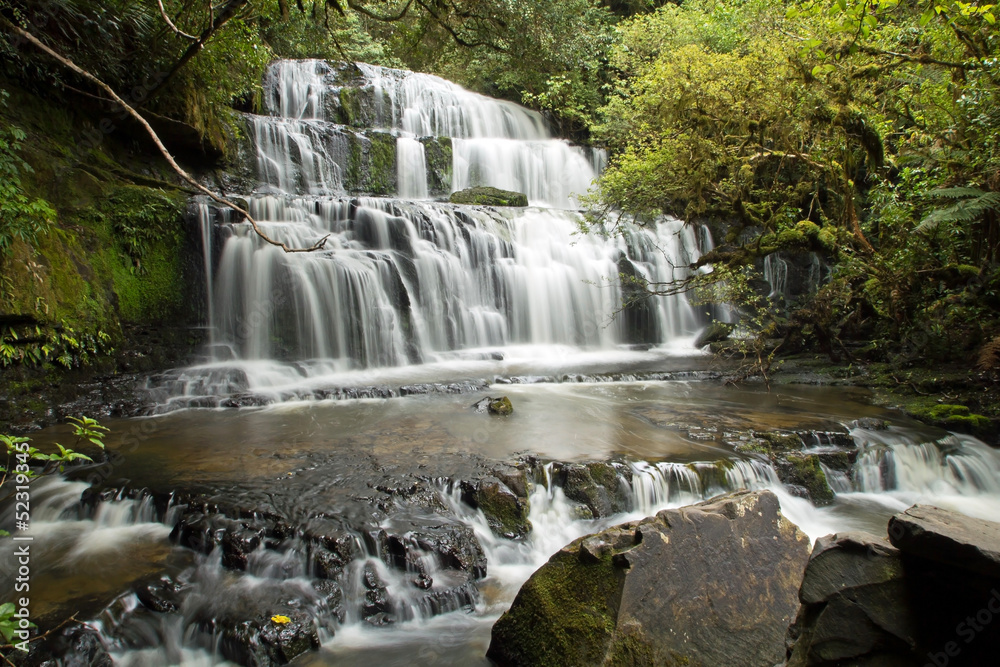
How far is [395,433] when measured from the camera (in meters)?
6.36

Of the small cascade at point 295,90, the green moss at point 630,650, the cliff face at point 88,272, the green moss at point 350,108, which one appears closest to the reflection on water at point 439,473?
the green moss at point 630,650

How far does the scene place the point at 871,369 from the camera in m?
9.82

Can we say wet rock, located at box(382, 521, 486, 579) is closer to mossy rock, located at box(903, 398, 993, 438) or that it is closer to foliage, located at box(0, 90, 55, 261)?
foliage, located at box(0, 90, 55, 261)

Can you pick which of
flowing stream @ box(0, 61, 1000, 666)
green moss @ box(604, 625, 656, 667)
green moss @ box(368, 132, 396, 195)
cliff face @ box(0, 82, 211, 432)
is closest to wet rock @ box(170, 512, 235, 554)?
flowing stream @ box(0, 61, 1000, 666)

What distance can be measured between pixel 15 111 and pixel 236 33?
3262 mm

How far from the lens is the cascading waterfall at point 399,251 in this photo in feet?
32.9

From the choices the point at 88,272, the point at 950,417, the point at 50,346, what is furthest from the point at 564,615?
the point at 88,272

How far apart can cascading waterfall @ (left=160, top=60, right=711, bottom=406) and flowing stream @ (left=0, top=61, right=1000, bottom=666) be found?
0.19 feet

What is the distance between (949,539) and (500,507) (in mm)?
3184

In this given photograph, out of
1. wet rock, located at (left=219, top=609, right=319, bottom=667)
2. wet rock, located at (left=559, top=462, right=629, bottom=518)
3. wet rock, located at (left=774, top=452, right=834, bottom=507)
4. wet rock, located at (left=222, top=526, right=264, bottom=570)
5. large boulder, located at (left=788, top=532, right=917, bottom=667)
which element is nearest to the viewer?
large boulder, located at (left=788, top=532, right=917, bottom=667)

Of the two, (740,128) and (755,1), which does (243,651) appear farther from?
(755,1)

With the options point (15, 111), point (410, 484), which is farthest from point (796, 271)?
point (15, 111)

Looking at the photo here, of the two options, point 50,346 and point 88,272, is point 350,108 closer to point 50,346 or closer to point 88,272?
point 88,272

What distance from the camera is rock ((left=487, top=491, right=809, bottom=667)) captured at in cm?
286
